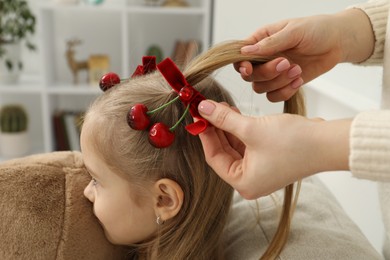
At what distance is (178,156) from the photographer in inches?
32.9

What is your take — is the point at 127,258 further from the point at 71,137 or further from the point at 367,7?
the point at 71,137

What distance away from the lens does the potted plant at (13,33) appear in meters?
2.45

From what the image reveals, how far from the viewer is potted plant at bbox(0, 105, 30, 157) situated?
264 cm

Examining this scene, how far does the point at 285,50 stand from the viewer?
0.87 metres

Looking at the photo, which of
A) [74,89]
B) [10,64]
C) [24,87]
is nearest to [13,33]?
[10,64]

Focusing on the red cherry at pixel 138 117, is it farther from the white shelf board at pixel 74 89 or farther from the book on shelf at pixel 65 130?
the book on shelf at pixel 65 130

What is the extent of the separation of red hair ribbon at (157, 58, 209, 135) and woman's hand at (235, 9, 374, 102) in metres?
0.10

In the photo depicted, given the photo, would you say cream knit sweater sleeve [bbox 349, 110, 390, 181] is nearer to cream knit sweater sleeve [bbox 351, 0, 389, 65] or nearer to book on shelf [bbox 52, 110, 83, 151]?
cream knit sweater sleeve [bbox 351, 0, 389, 65]

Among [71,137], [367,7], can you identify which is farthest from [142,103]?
[71,137]

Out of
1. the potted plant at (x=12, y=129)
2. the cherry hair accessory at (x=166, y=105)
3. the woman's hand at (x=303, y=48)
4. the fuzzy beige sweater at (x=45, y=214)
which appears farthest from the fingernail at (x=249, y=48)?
the potted plant at (x=12, y=129)

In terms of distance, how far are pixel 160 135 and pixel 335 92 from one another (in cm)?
95

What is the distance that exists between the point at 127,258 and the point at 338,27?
67 cm

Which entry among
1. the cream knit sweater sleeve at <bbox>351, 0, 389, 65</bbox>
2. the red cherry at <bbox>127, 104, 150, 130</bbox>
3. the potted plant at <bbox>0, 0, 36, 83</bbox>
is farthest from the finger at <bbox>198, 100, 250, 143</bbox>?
the potted plant at <bbox>0, 0, 36, 83</bbox>

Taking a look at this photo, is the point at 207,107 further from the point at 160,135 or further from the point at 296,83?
the point at 296,83
